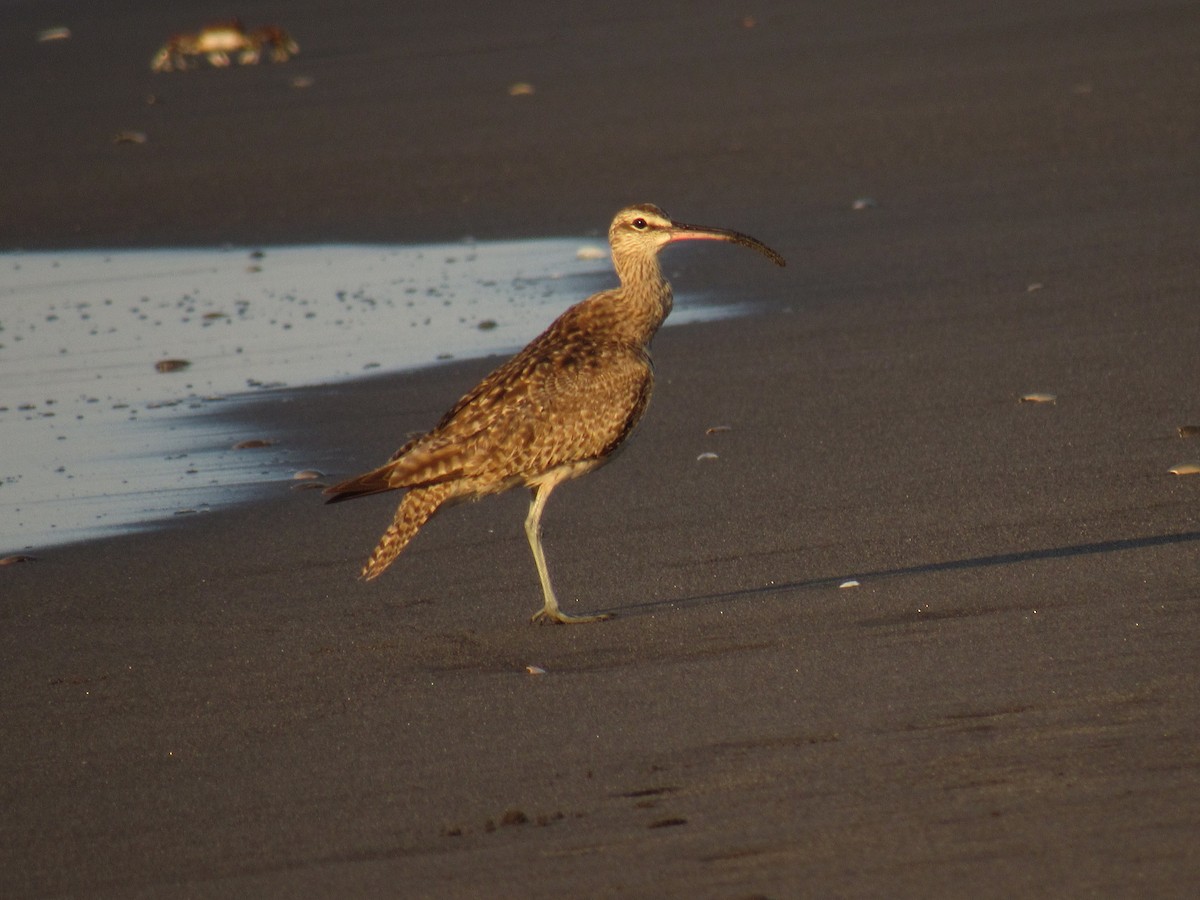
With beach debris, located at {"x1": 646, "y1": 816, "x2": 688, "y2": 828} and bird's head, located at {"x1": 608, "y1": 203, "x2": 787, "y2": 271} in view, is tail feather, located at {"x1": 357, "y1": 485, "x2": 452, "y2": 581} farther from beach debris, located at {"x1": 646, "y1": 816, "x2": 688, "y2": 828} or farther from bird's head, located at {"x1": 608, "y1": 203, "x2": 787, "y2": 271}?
beach debris, located at {"x1": 646, "y1": 816, "x2": 688, "y2": 828}

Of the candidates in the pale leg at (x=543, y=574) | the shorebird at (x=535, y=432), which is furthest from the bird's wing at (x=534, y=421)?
the pale leg at (x=543, y=574)

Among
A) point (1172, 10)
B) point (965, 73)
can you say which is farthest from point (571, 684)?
point (1172, 10)

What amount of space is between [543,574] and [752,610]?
770mm

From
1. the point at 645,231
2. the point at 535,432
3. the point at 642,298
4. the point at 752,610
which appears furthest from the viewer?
the point at 645,231

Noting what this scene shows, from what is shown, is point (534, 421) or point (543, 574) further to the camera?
point (534, 421)

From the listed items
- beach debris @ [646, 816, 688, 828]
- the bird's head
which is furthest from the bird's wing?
beach debris @ [646, 816, 688, 828]

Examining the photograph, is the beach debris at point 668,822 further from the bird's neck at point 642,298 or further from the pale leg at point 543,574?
the bird's neck at point 642,298

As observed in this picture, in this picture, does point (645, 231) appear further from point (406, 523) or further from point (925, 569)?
point (925, 569)

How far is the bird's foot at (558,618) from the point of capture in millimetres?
6707

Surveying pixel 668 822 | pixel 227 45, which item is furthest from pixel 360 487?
pixel 227 45

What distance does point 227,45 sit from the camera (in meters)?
25.5

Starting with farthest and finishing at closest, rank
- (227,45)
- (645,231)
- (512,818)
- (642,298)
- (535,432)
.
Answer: (227,45) < (645,231) < (642,298) < (535,432) < (512,818)

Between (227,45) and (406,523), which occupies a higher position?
(406,523)

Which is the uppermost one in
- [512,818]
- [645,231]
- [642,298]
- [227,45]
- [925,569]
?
[645,231]
